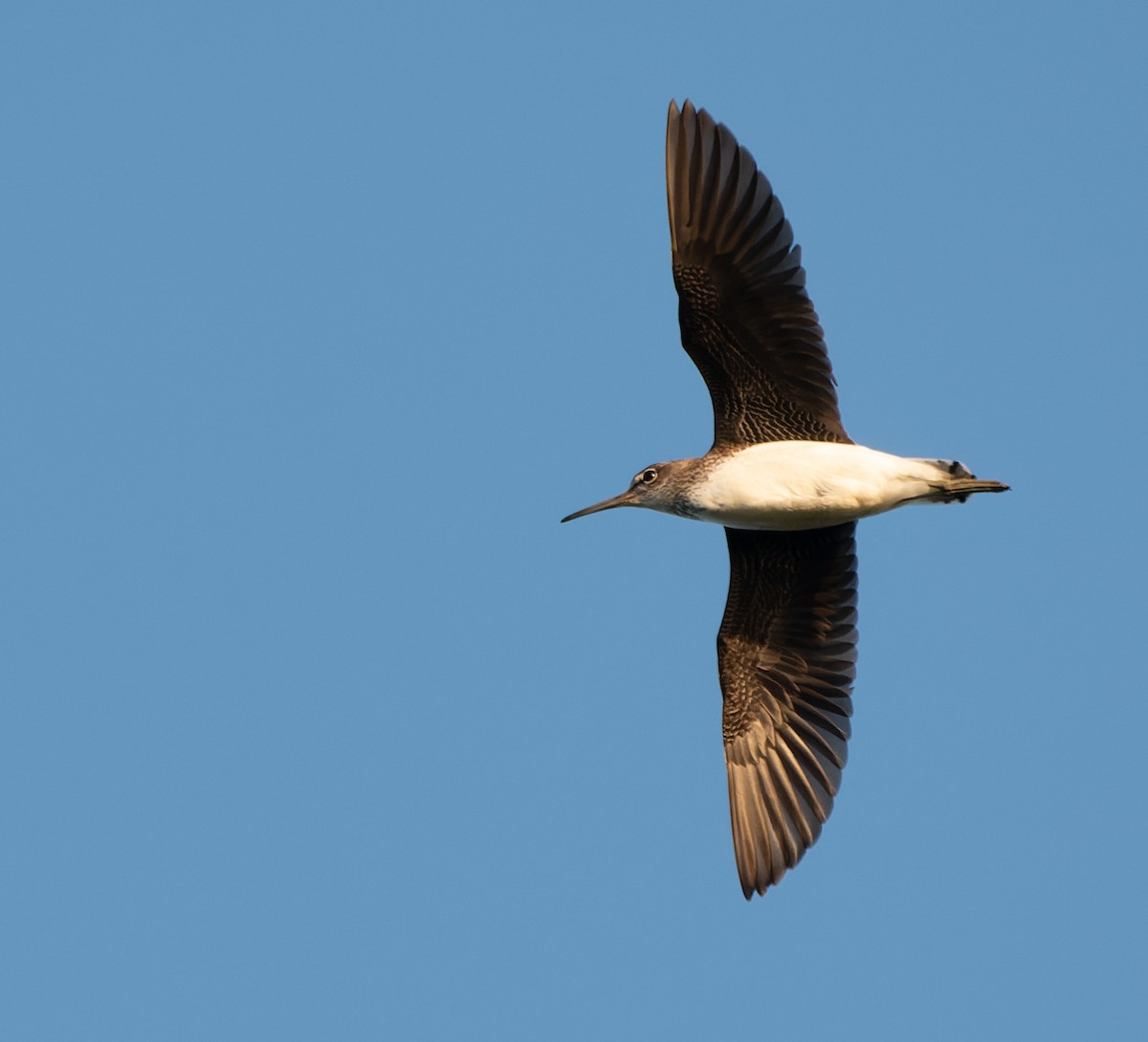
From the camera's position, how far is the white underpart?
14.5 meters

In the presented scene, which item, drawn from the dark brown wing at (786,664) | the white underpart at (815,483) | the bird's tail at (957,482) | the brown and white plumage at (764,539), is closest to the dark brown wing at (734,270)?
the brown and white plumage at (764,539)

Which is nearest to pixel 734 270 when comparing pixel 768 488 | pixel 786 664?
pixel 768 488

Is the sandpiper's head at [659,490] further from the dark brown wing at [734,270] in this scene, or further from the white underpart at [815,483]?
the dark brown wing at [734,270]

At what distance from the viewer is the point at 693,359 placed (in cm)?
1482

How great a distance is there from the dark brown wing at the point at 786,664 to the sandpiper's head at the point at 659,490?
818 mm

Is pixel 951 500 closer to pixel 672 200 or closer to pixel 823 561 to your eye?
pixel 823 561

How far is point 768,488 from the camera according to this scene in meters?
14.6

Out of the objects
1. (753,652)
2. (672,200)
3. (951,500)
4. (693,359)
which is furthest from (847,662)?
(672,200)

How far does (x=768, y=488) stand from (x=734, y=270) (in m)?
1.73

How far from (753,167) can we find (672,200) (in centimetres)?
69

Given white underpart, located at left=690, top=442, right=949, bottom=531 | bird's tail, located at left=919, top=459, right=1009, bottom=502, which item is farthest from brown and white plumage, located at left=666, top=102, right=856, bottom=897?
bird's tail, located at left=919, top=459, right=1009, bottom=502

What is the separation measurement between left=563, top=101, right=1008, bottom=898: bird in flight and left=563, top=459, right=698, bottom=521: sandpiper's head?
0.01m

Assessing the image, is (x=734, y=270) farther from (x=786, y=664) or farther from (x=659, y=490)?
(x=786, y=664)

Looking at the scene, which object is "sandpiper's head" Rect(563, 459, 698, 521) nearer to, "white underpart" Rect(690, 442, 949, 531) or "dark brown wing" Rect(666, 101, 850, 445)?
"white underpart" Rect(690, 442, 949, 531)
